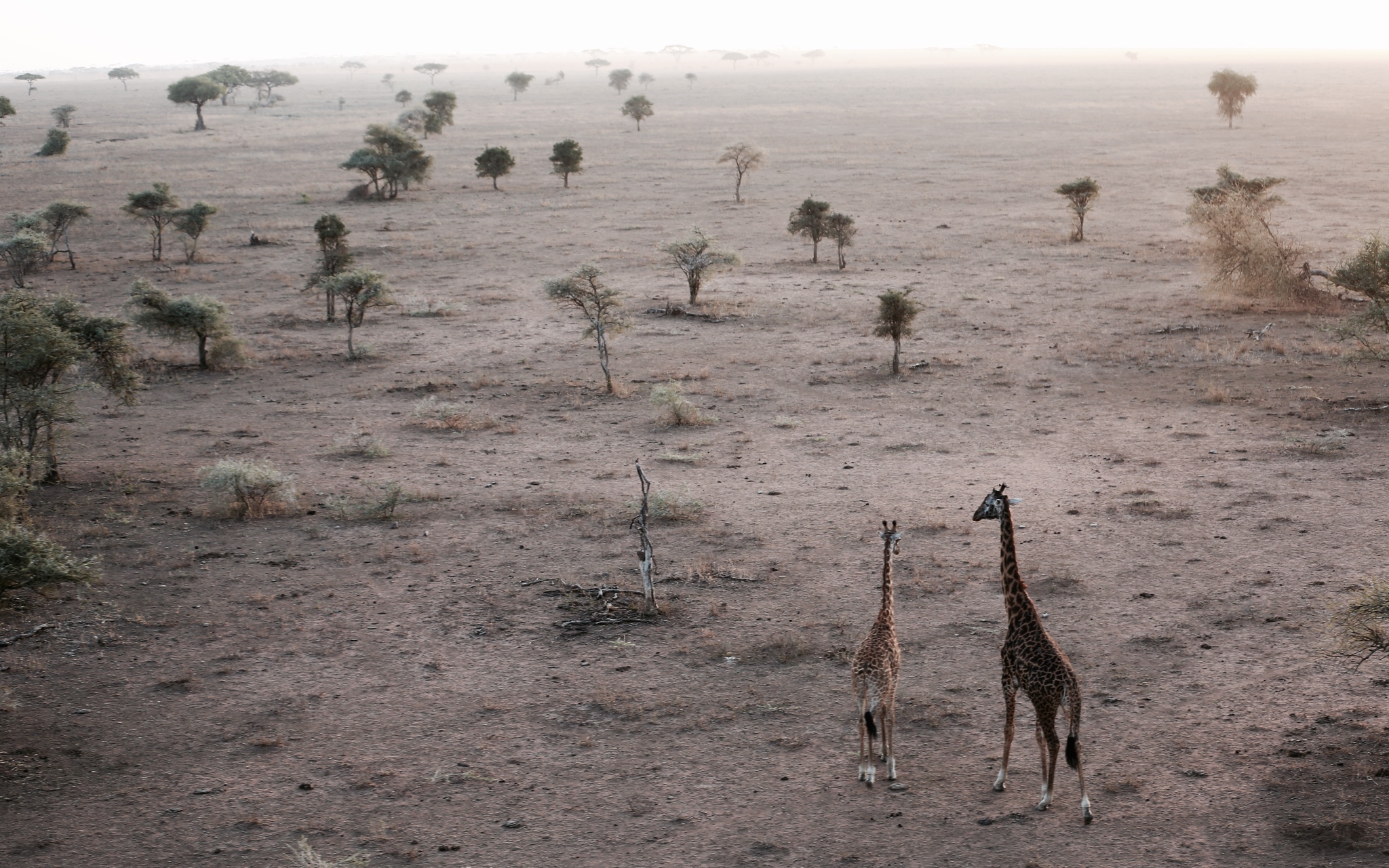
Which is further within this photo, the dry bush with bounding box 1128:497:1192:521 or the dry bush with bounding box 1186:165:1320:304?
the dry bush with bounding box 1186:165:1320:304

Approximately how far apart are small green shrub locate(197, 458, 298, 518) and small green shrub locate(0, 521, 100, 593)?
5595mm

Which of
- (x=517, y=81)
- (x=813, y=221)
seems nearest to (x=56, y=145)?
(x=813, y=221)

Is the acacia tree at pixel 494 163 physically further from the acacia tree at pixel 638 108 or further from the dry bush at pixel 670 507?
the dry bush at pixel 670 507

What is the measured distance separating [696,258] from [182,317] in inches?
548

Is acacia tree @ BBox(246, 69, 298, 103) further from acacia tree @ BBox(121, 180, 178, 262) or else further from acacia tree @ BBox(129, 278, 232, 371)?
acacia tree @ BBox(129, 278, 232, 371)

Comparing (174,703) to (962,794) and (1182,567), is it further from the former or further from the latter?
(1182,567)

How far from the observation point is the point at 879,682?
9.62m

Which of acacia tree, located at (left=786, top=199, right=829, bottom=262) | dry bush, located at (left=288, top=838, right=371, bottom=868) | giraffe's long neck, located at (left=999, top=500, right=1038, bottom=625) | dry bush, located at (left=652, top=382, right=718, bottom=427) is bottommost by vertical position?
dry bush, located at (left=288, top=838, right=371, bottom=868)

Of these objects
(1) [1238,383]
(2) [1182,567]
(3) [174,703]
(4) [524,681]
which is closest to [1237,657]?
→ (2) [1182,567]

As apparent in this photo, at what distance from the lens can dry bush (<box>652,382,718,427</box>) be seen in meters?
22.3

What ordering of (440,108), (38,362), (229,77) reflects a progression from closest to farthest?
(38,362), (440,108), (229,77)

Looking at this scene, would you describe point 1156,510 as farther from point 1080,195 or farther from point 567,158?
point 567,158

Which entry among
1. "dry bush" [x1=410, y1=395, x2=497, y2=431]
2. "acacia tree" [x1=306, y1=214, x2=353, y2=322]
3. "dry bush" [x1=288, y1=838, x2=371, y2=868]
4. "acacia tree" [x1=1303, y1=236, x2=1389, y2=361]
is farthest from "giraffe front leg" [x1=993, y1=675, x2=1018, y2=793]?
"acacia tree" [x1=306, y1=214, x2=353, y2=322]

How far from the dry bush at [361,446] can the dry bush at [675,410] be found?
5.22 metres
